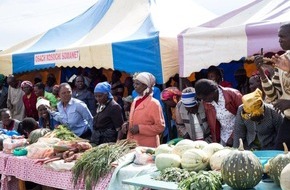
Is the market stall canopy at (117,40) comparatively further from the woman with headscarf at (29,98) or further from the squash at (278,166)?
the squash at (278,166)

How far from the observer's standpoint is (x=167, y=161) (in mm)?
3186

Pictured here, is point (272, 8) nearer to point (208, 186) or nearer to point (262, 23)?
point (262, 23)

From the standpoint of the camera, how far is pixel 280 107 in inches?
123

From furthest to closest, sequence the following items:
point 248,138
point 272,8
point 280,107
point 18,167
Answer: point 272,8 → point 18,167 → point 248,138 → point 280,107

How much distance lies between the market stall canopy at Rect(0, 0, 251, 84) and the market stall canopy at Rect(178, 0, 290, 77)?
1.89ft

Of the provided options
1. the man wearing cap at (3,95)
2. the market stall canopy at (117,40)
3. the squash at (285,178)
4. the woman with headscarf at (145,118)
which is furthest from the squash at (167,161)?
the man wearing cap at (3,95)

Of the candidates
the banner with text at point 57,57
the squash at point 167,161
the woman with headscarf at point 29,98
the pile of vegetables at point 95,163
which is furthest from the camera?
the woman with headscarf at point 29,98

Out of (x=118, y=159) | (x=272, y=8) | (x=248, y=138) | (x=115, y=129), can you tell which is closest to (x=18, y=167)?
(x=115, y=129)

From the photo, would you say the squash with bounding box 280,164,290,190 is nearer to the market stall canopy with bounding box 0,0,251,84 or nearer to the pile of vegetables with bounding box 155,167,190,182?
the pile of vegetables with bounding box 155,167,190,182

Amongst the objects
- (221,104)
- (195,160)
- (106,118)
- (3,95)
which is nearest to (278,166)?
(195,160)

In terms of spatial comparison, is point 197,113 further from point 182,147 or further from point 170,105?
point 182,147

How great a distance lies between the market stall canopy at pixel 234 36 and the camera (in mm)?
4973

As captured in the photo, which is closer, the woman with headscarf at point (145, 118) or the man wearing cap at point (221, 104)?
the man wearing cap at point (221, 104)

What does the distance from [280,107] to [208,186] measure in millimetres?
908
